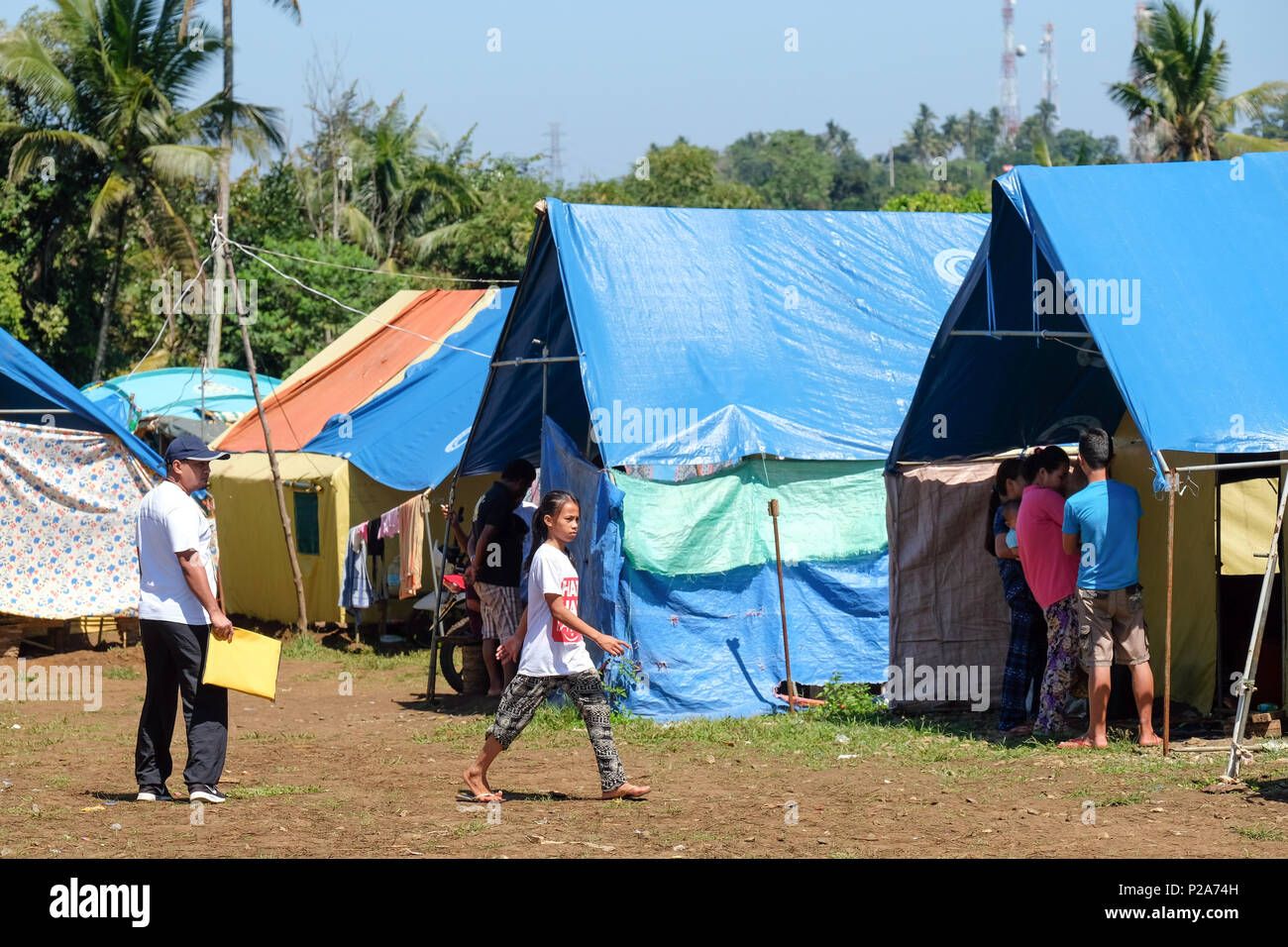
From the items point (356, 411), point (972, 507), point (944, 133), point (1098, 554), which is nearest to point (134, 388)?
point (356, 411)

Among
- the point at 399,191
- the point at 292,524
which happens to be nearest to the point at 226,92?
the point at 399,191

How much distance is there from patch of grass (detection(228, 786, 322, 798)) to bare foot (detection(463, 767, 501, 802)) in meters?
1.09

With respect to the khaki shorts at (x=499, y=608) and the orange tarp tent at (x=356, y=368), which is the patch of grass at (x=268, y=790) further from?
the orange tarp tent at (x=356, y=368)

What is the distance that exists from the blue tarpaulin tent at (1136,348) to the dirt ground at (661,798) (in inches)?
61.9

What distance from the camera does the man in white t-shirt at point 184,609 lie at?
7.21 metres

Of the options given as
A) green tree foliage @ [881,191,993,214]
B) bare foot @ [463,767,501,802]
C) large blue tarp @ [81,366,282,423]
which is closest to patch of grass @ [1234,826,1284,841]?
bare foot @ [463,767,501,802]

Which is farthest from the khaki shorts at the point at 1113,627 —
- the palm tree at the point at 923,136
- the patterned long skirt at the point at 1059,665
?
the palm tree at the point at 923,136

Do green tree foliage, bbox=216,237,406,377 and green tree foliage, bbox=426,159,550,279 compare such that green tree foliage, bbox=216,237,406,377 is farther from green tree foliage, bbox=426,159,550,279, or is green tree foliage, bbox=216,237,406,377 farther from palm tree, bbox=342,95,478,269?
palm tree, bbox=342,95,478,269

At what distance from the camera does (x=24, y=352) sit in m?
14.4

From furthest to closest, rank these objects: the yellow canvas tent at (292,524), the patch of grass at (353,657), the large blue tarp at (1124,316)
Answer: the yellow canvas tent at (292,524) → the patch of grass at (353,657) → the large blue tarp at (1124,316)

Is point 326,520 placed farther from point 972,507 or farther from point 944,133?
point 944,133

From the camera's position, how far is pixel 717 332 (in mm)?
11859

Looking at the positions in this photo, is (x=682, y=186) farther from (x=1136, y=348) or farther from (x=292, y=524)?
(x=1136, y=348)

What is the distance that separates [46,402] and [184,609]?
869cm
